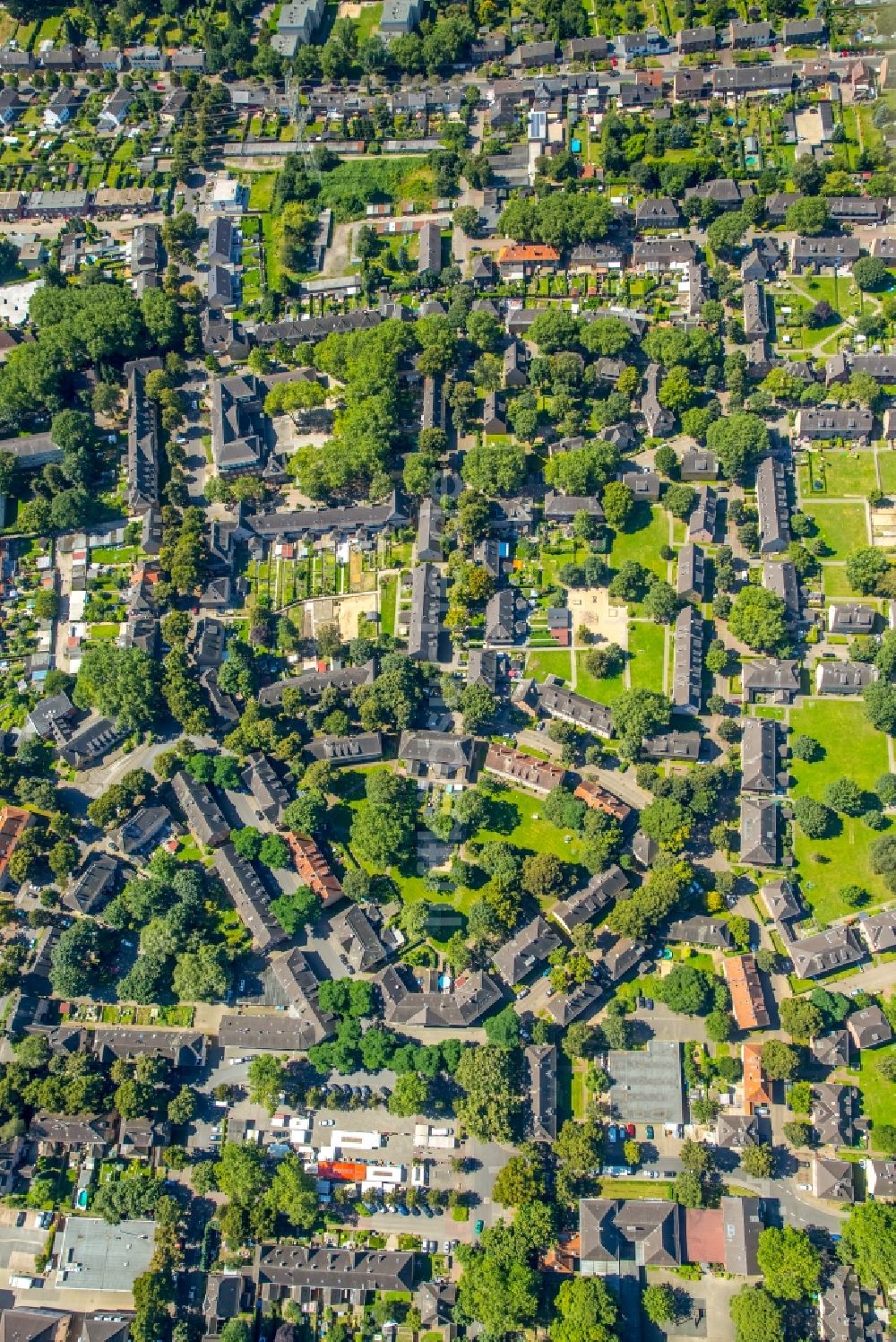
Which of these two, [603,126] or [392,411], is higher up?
[603,126]

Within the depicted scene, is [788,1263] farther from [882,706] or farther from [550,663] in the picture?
[550,663]

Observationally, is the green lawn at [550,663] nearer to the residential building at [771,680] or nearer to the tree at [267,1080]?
the residential building at [771,680]

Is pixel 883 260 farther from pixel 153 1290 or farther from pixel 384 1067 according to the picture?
pixel 153 1290

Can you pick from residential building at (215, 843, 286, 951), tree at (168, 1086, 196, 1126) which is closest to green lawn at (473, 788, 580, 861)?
residential building at (215, 843, 286, 951)

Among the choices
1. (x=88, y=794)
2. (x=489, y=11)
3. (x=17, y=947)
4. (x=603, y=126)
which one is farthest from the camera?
(x=489, y=11)

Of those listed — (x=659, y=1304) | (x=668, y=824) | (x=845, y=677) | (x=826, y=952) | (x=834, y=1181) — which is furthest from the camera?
(x=845, y=677)

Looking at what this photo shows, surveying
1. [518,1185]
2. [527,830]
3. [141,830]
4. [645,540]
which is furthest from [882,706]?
[141,830]

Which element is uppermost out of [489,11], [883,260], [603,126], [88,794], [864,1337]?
[489,11]

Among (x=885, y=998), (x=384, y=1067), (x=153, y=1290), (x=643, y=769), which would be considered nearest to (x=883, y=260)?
(x=643, y=769)
